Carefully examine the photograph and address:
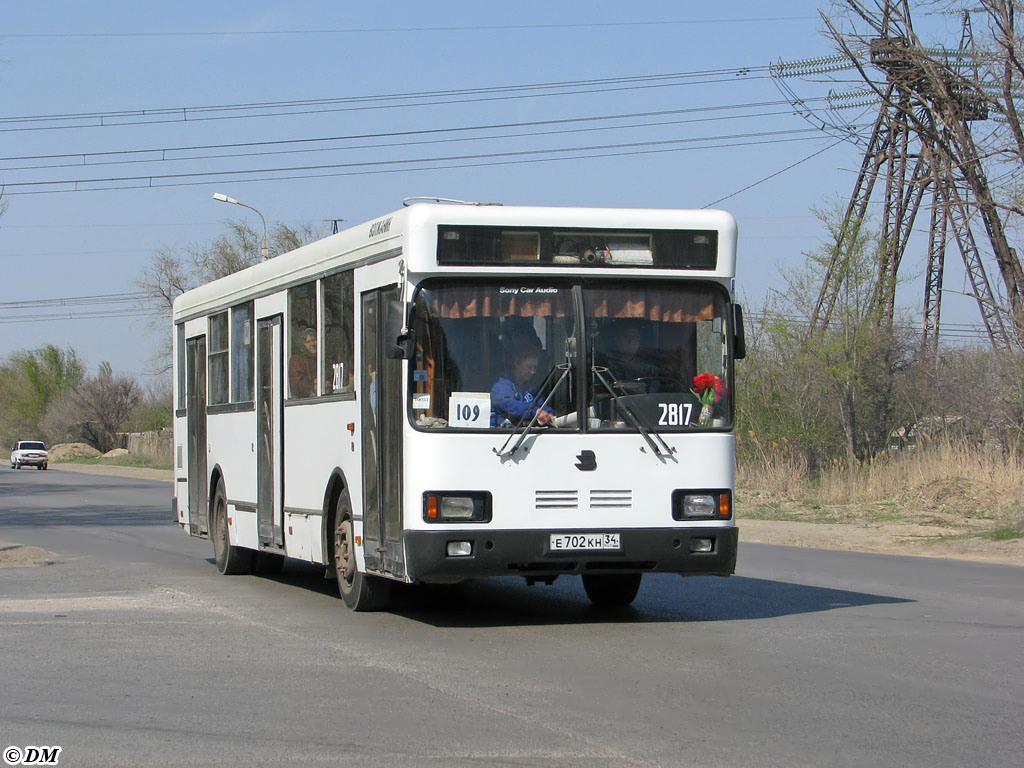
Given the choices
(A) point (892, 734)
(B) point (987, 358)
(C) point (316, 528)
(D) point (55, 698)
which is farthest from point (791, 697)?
(B) point (987, 358)

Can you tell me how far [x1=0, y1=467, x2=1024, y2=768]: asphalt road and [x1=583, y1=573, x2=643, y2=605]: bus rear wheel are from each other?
0.63ft

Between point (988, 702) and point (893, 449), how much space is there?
23.8 metres

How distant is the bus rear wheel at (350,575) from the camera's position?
11383 mm

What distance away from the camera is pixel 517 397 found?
400 inches

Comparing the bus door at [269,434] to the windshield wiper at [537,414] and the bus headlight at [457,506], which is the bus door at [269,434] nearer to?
the bus headlight at [457,506]

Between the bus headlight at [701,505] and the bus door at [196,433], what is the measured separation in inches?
291

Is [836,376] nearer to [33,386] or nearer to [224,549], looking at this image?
[224,549]

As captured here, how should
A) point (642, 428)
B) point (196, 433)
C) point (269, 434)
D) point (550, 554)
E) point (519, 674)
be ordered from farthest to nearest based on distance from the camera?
point (196, 433) → point (269, 434) → point (642, 428) → point (550, 554) → point (519, 674)

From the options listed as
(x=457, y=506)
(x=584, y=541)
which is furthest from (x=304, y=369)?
(x=584, y=541)

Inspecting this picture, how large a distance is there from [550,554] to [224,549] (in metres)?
6.28

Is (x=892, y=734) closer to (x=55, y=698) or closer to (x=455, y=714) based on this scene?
(x=455, y=714)

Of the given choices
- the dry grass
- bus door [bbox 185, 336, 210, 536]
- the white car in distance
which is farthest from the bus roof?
the white car in distance

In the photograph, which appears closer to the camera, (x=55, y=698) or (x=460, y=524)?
(x=55, y=698)

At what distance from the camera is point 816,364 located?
30.4 meters
